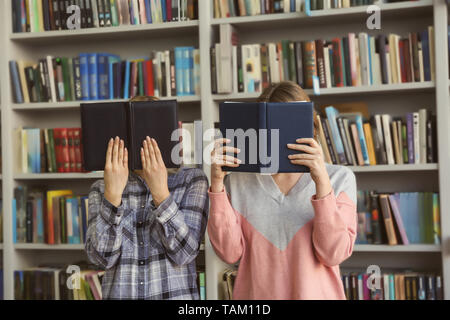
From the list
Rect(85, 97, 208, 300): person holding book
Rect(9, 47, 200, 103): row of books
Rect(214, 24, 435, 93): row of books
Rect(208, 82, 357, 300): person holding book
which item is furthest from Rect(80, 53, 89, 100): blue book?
Rect(208, 82, 357, 300): person holding book

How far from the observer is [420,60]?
7.30ft

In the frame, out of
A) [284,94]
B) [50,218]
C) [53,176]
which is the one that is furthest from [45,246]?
[284,94]

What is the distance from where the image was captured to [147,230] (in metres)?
1.39

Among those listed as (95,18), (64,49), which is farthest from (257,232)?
(64,49)

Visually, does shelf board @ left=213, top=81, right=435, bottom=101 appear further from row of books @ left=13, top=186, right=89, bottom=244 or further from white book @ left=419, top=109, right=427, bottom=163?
row of books @ left=13, top=186, right=89, bottom=244

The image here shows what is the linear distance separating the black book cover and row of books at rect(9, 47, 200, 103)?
1123 millimetres

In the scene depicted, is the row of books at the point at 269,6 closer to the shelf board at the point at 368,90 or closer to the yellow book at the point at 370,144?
the shelf board at the point at 368,90

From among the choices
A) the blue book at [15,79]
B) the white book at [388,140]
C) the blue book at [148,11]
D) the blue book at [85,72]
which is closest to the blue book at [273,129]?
the white book at [388,140]

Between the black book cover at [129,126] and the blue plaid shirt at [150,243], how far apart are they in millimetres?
120

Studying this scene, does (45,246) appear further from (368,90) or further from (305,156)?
(305,156)

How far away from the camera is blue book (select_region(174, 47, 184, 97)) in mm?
2439

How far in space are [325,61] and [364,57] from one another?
0.16m

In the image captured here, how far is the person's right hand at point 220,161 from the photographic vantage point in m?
1.25
